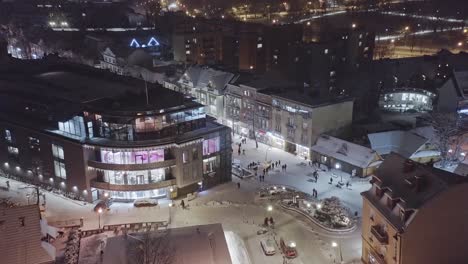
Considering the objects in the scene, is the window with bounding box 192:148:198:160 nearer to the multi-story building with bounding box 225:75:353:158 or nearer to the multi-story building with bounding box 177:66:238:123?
the multi-story building with bounding box 225:75:353:158

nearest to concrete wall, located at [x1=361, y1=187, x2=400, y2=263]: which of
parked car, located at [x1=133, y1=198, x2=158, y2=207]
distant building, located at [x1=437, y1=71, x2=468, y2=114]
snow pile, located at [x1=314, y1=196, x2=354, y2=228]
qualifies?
snow pile, located at [x1=314, y1=196, x2=354, y2=228]

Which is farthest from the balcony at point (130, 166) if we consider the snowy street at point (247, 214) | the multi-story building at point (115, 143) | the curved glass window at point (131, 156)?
the snowy street at point (247, 214)

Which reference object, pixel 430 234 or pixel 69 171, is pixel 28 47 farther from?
pixel 430 234

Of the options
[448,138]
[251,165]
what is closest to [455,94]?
[448,138]

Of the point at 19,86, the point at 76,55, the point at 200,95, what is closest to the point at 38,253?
the point at 19,86

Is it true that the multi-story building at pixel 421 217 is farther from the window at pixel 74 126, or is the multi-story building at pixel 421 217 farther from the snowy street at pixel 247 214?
the window at pixel 74 126

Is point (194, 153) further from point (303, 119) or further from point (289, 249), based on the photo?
→ point (303, 119)
